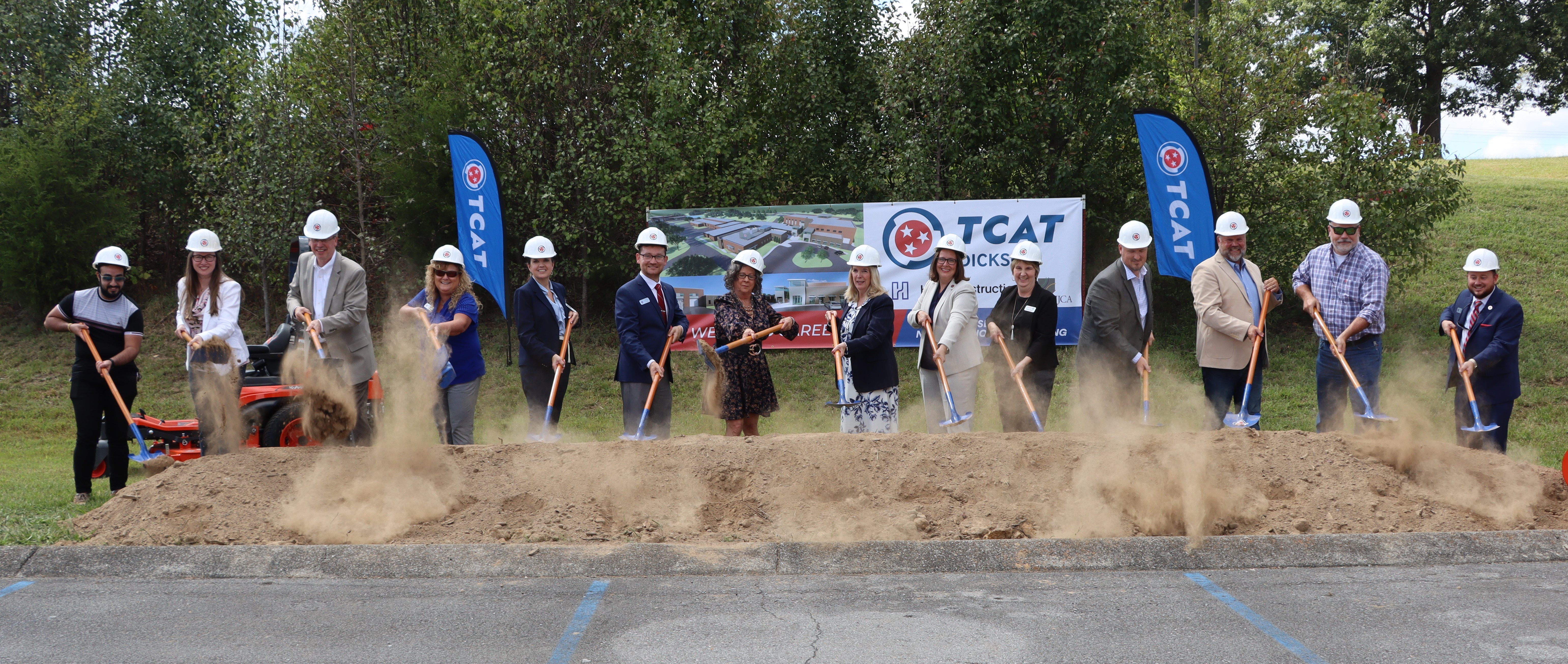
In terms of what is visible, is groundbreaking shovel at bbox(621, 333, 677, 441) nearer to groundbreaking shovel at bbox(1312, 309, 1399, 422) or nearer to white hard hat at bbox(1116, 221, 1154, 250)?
white hard hat at bbox(1116, 221, 1154, 250)

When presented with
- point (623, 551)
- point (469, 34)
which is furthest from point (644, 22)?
point (623, 551)

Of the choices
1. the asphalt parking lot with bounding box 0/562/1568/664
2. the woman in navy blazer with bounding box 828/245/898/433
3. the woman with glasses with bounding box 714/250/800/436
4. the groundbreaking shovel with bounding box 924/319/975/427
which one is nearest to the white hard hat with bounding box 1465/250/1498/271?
the asphalt parking lot with bounding box 0/562/1568/664

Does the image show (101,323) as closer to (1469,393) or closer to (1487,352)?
(1469,393)

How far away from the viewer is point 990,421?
37.1 feet

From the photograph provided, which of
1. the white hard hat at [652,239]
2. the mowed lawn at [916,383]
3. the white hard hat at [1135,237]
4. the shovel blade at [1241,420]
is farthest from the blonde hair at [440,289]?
the shovel blade at [1241,420]

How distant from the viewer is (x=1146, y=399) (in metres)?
7.28

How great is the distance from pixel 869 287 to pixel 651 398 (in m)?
1.67

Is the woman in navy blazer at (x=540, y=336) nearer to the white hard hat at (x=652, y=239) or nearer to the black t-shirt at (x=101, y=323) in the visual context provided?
the white hard hat at (x=652, y=239)

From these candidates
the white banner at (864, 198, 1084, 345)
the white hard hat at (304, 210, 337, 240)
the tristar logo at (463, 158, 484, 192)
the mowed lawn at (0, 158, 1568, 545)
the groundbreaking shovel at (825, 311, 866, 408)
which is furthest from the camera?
the white banner at (864, 198, 1084, 345)

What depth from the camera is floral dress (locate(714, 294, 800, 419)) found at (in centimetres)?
754

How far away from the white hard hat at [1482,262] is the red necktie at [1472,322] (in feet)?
0.75

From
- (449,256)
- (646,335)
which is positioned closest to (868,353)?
(646,335)

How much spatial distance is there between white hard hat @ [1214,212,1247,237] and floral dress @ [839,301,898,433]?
242 cm

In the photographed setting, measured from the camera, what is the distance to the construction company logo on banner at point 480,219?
39.0 feet
